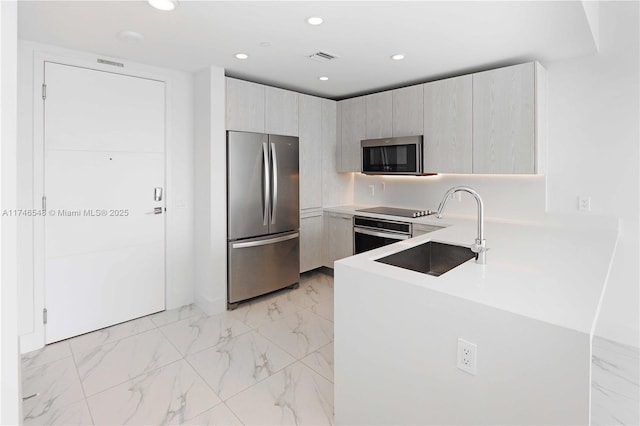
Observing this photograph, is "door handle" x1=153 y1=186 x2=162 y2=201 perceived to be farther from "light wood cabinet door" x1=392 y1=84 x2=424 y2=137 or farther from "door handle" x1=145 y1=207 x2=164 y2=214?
"light wood cabinet door" x1=392 y1=84 x2=424 y2=137

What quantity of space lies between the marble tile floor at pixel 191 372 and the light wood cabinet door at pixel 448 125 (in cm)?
194

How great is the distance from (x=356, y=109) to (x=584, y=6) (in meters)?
2.47

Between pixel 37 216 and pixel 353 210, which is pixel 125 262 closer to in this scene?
pixel 37 216

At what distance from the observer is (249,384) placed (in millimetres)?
2287

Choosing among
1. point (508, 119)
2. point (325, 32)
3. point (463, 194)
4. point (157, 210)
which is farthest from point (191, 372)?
point (508, 119)

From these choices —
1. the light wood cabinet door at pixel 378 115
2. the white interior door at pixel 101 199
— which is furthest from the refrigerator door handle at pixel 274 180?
the light wood cabinet door at pixel 378 115

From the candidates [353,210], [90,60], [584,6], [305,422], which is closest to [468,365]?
[305,422]

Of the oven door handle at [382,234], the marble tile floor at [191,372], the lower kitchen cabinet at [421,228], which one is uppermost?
the lower kitchen cabinet at [421,228]

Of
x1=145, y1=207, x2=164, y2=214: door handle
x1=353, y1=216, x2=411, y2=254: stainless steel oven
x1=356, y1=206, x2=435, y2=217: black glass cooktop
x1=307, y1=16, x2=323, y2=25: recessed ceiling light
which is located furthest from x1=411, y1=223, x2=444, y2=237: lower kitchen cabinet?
x1=145, y1=207, x2=164, y2=214: door handle

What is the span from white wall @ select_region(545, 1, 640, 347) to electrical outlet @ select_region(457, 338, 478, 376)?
2.44 m

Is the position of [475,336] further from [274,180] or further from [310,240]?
[310,240]

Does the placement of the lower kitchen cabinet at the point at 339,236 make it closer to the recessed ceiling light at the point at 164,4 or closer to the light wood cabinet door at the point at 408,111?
the light wood cabinet door at the point at 408,111

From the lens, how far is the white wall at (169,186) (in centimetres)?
266

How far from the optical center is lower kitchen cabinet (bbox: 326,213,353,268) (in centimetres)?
420
